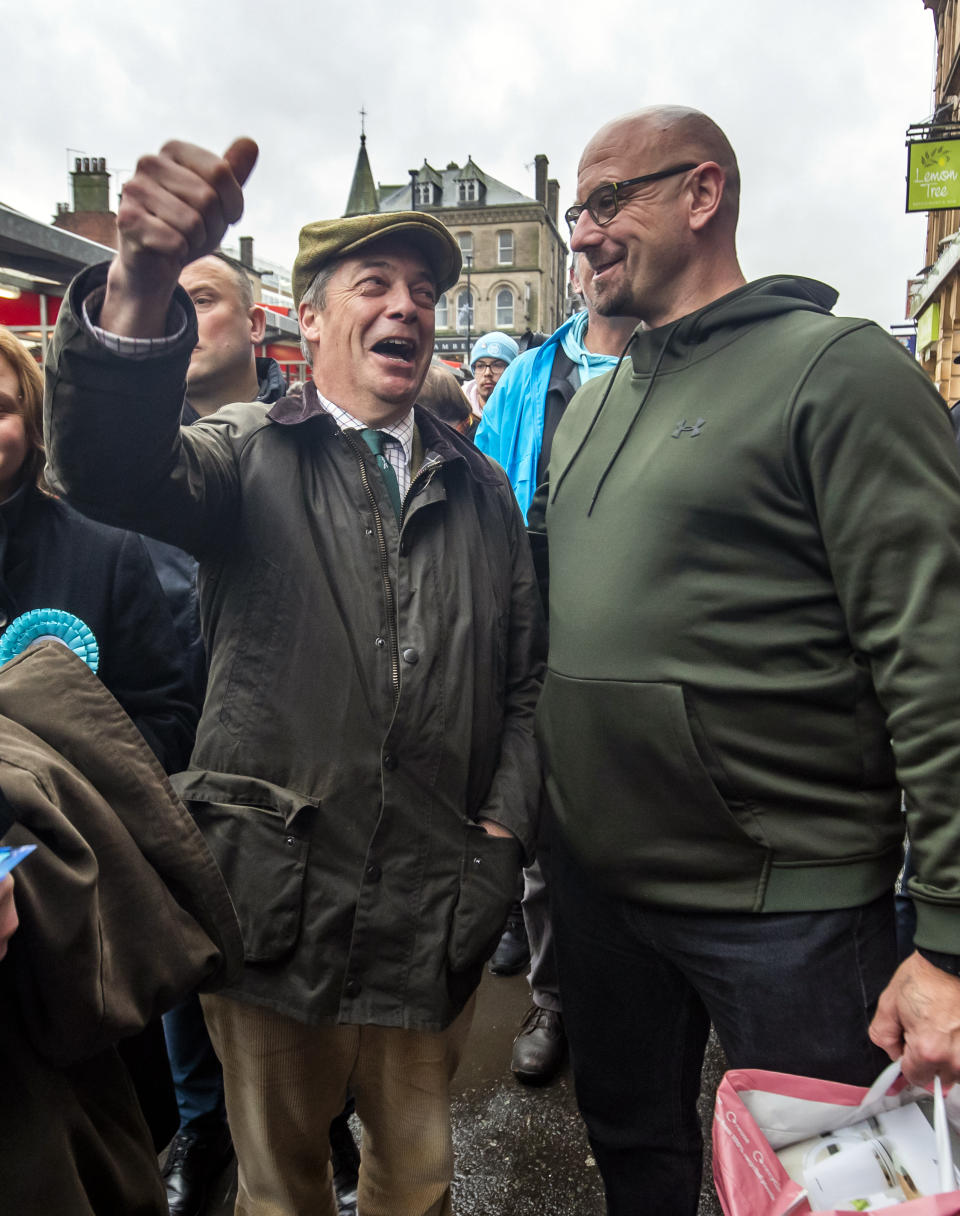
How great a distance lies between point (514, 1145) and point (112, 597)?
1950 mm

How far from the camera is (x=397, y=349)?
1.85 metres

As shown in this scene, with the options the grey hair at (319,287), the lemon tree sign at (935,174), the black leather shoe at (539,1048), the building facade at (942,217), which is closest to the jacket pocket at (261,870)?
the grey hair at (319,287)

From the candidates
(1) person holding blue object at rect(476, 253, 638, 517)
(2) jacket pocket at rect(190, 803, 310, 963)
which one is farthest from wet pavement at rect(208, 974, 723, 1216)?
(1) person holding blue object at rect(476, 253, 638, 517)

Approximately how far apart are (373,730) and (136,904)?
0.65 meters

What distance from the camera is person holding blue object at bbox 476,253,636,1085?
286cm

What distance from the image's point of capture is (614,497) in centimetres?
166

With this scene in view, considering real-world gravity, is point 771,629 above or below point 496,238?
below

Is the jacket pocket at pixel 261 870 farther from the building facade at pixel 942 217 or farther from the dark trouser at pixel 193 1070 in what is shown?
the building facade at pixel 942 217

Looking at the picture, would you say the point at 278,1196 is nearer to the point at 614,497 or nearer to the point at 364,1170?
the point at 364,1170

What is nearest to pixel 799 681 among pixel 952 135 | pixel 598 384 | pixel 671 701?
pixel 671 701

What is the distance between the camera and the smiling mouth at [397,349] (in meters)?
1.82

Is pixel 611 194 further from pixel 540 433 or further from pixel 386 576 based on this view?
pixel 540 433

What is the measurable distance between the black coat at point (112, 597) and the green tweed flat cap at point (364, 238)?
2.52 feet

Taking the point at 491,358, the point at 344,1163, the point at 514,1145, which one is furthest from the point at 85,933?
the point at 491,358
